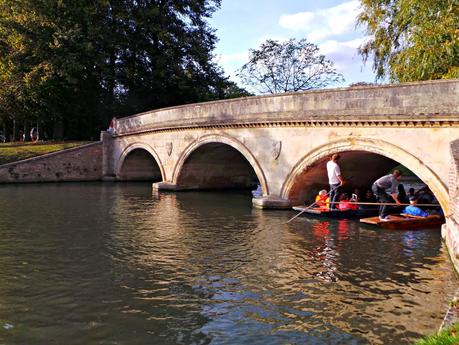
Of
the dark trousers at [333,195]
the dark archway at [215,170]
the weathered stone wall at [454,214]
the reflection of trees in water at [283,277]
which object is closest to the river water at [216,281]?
the reflection of trees in water at [283,277]

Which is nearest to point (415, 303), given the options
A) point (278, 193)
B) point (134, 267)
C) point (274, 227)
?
point (134, 267)

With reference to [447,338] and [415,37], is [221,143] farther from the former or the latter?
[447,338]

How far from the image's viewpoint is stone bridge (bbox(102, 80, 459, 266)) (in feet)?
36.9

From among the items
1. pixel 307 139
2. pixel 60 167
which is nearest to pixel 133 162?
pixel 60 167

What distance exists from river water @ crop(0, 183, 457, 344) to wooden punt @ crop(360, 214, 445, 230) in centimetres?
40

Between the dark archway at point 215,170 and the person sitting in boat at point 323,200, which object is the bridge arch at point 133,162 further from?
the person sitting in boat at point 323,200

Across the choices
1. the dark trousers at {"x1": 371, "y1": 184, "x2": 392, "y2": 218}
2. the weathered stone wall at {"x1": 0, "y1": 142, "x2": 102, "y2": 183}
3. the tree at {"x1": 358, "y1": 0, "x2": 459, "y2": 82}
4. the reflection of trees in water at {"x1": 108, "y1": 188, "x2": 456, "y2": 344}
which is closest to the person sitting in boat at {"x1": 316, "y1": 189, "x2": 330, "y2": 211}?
the reflection of trees in water at {"x1": 108, "y1": 188, "x2": 456, "y2": 344}

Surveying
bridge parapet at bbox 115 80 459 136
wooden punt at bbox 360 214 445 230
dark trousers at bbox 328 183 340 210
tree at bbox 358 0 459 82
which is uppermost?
tree at bbox 358 0 459 82

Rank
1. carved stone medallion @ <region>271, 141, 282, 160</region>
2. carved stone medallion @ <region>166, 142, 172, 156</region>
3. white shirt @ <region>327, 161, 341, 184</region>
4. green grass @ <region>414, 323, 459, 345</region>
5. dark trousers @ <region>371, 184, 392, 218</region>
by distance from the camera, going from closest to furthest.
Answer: green grass @ <region>414, 323, 459, 345</region>, dark trousers @ <region>371, 184, 392, 218</region>, white shirt @ <region>327, 161, 341, 184</region>, carved stone medallion @ <region>271, 141, 282, 160</region>, carved stone medallion @ <region>166, 142, 172, 156</region>

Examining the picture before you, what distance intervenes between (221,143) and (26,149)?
45.4ft

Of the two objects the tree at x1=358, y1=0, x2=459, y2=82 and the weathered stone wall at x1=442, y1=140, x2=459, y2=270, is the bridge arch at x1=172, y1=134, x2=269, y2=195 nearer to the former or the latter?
the tree at x1=358, y1=0, x2=459, y2=82

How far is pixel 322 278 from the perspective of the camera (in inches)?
328

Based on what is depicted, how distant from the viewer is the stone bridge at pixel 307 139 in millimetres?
11234

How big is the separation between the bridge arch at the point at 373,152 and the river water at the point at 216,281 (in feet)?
4.06
